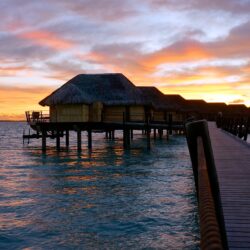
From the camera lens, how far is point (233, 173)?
9906 millimetres

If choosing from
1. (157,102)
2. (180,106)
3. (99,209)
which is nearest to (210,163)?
(99,209)

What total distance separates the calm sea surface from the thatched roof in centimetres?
1173

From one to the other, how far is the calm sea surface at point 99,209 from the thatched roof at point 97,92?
462 inches

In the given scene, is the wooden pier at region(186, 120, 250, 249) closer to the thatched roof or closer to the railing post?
the railing post

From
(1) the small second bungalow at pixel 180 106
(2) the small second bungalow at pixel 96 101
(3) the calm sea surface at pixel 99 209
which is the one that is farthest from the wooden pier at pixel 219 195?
(1) the small second bungalow at pixel 180 106

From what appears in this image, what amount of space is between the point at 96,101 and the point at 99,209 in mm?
22588

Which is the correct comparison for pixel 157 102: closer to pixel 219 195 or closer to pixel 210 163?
pixel 210 163

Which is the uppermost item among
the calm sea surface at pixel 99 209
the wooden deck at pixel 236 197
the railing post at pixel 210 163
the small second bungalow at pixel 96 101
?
the small second bungalow at pixel 96 101

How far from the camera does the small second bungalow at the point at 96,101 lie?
34.0 meters

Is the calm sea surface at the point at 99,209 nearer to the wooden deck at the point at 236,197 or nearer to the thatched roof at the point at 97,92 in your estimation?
the wooden deck at the point at 236,197

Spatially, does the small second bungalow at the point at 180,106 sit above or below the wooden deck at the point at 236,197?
above

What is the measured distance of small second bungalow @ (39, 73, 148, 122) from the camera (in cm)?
3400

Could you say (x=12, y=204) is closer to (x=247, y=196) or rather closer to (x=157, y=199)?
(x=157, y=199)

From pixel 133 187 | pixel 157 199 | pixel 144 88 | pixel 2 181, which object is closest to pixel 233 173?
pixel 157 199
